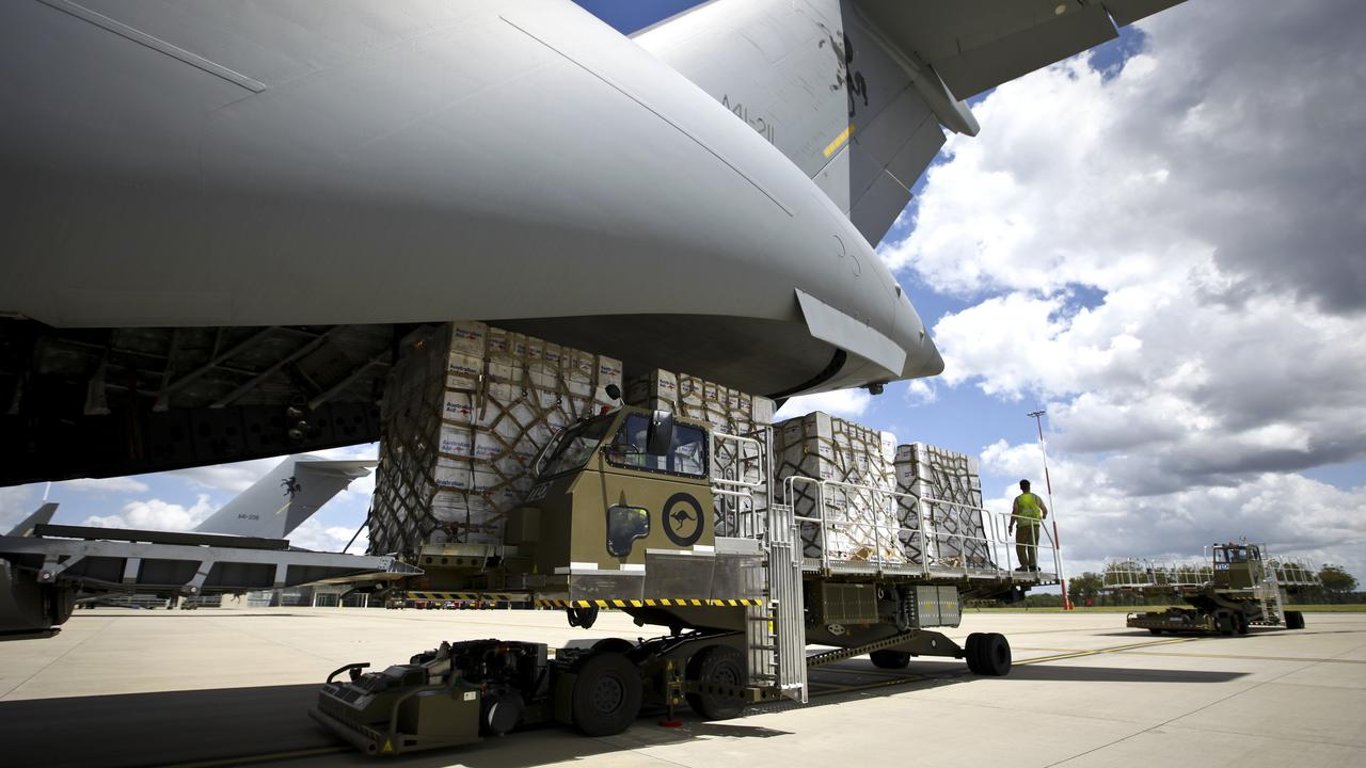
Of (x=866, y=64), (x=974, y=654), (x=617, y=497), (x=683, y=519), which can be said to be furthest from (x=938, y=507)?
(x=617, y=497)

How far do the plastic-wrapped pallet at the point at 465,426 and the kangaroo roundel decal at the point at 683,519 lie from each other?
3.99 ft

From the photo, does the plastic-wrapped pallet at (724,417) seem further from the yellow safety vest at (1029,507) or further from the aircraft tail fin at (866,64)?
the yellow safety vest at (1029,507)

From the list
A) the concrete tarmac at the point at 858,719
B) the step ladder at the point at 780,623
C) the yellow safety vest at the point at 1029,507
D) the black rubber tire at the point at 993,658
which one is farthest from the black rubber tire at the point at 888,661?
the step ladder at the point at 780,623

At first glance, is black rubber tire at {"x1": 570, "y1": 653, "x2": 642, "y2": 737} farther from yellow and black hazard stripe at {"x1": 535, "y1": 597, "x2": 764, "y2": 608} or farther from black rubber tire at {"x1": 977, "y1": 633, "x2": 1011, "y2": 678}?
black rubber tire at {"x1": 977, "y1": 633, "x2": 1011, "y2": 678}

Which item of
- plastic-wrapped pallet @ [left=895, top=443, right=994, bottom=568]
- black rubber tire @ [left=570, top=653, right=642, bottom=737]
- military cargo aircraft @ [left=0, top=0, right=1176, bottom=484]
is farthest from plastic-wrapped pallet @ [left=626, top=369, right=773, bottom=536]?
plastic-wrapped pallet @ [left=895, top=443, right=994, bottom=568]

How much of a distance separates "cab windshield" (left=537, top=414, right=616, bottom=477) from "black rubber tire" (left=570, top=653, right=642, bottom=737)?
1.69 m

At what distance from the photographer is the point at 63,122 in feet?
9.27

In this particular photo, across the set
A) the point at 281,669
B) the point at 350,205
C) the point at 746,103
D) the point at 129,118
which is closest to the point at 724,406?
the point at 746,103

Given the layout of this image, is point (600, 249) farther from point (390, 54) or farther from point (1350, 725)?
point (1350, 725)

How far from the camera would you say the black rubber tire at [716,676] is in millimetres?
6625

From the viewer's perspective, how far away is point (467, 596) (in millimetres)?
5730

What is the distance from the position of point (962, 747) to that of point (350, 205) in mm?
5549

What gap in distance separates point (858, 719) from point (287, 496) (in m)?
11.0

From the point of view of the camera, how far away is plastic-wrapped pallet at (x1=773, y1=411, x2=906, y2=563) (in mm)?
8688
